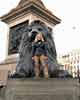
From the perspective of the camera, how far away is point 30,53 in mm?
5176

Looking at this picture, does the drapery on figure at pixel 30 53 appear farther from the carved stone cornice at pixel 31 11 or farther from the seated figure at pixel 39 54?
the carved stone cornice at pixel 31 11

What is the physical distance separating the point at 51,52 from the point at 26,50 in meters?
0.56

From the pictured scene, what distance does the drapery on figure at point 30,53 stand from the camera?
4.94 meters

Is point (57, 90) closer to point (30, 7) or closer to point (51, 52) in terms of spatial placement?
point (51, 52)

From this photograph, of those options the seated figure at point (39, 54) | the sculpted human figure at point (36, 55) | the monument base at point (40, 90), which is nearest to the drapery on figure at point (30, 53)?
the sculpted human figure at point (36, 55)

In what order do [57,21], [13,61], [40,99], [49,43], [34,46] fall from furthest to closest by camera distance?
[57,21] < [13,61] < [49,43] < [34,46] < [40,99]

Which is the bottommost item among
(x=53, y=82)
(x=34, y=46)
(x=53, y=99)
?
(x=53, y=99)

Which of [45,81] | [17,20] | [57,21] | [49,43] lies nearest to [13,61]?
[17,20]

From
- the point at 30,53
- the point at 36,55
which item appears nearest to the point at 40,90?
the point at 36,55

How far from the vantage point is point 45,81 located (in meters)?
4.42

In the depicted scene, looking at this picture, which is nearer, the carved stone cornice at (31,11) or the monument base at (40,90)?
the monument base at (40,90)

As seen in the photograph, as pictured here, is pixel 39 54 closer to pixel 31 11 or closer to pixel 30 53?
pixel 30 53

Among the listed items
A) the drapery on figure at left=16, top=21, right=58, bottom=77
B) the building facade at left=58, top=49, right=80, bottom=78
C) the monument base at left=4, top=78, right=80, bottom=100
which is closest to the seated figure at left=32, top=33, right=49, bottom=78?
the drapery on figure at left=16, top=21, right=58, bottom=77

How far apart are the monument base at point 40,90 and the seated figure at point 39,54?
16.2 inches
